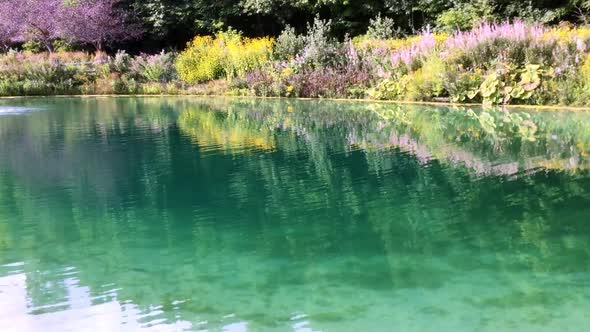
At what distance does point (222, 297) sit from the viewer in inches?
155

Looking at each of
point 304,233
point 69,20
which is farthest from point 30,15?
point 304,233

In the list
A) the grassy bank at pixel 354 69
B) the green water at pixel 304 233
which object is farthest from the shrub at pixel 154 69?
the green water at pixel 304 233

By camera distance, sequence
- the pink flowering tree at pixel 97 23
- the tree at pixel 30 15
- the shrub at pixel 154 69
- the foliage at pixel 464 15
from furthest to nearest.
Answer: the tree at pixel 30 15 → the pink flowering tree at pixel 97 23 → the shrub at pixel 154 69 → the foliage at pixel 464 15

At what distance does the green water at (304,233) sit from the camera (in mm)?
3682

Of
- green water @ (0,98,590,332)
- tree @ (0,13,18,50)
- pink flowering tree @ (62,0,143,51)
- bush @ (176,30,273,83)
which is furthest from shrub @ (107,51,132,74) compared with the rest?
green water @ (0,98,590,332)

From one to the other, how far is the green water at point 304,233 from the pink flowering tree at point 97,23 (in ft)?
56.7

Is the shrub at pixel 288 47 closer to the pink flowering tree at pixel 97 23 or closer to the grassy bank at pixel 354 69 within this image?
the grassy bank at pixel 354 69

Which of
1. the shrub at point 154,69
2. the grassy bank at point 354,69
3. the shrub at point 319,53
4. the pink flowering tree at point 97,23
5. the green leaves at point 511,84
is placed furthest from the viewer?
the pink flowering tree at point 97,23

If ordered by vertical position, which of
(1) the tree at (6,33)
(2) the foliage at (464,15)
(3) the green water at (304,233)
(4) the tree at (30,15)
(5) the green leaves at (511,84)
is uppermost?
(4) the tree at (30,15)

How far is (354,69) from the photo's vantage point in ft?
57.0

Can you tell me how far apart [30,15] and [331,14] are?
12.8 metres

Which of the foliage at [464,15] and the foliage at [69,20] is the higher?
the foliage at [69,20]

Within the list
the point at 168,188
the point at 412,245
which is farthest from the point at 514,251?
the point at 168,188

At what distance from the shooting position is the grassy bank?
1310 cm
